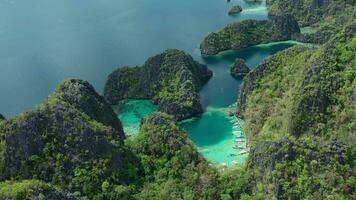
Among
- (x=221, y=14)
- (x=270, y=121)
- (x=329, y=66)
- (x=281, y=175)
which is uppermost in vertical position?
(x=221, y=14)

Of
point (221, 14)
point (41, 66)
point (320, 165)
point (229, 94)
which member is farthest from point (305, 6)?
point (320, 165)

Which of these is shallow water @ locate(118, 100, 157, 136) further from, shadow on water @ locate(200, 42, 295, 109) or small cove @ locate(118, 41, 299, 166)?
shadow on water @ locate(200, 42, 295, 109)

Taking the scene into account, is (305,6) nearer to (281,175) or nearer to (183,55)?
(183,55)

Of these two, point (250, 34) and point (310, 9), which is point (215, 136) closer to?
point (250, 34)

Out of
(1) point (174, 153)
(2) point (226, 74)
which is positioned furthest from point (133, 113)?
(1) point (174, 153)

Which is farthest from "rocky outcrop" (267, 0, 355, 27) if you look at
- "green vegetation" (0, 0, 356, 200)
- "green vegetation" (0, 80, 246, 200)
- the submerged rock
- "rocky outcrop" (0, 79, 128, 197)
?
"rocky outcrop" (0, 79, 128, 197)
